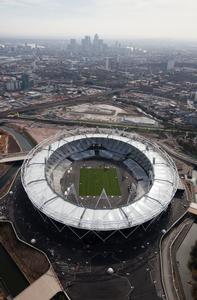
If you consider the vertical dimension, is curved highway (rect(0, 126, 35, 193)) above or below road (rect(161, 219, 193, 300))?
above

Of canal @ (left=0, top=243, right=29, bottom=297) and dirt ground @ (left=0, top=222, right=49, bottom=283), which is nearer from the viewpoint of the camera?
canal @ (left=0, top=243, right=29, bottom=297)

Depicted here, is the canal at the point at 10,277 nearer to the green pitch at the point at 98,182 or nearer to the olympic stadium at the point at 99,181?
the olympic stadium at the point at 99,181

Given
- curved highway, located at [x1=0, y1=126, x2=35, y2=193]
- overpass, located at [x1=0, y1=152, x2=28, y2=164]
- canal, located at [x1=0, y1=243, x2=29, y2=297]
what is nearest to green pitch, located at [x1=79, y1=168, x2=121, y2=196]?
curved highway, located at [x1=0, y1=126, x2=35, y2=193]

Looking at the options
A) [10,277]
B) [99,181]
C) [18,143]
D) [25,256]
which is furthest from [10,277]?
[18,143]

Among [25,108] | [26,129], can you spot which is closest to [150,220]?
[26,129]

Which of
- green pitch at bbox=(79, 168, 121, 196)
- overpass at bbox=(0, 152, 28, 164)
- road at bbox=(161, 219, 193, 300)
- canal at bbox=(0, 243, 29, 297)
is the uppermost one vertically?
overpass at bbox=(0, 152, 28, 164)

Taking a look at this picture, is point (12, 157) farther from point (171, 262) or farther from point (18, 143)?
point (171, 262)

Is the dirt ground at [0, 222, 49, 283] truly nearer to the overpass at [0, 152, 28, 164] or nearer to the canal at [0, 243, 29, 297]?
the canal at [0, 243, 29, 297]

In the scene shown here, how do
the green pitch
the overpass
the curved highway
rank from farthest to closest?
the overpass < the curved highway < the green pitch
